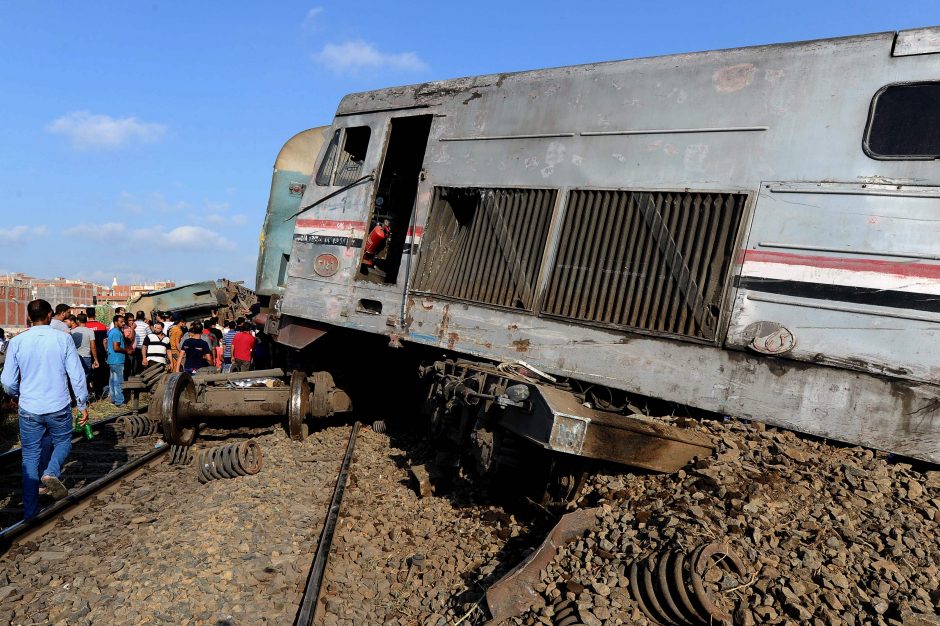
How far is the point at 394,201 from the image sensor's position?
8.00 meters

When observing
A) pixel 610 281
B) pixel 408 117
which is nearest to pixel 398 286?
pixel 408 117

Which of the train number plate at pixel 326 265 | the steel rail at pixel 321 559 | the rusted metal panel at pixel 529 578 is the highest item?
the train number plate at pixel 326 265

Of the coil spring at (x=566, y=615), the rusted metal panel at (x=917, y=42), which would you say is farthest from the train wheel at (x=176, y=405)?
the rusted metal panel at (x=917, y=42)

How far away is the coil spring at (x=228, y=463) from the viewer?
21.6 ft

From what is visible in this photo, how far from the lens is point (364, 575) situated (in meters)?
4.65

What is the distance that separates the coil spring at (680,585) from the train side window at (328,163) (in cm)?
635

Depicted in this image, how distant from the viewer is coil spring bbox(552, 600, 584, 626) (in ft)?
10.6

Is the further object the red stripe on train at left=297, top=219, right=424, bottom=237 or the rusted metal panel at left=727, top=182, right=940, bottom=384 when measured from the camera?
the red stripe on train at left=297, top=219, right=424, bottom=237

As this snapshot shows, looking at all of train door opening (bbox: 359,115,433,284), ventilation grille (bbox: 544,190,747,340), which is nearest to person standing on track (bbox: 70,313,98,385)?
train door opening (bbox: 359,115,433,284)

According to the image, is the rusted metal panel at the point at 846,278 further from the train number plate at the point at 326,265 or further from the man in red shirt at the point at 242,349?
the man in red shirt at the point at 242,349

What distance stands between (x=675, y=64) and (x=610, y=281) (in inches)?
74.6

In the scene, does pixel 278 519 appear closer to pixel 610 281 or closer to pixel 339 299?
pixel 339 299

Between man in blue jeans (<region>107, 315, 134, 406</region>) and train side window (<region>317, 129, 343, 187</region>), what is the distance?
497cm

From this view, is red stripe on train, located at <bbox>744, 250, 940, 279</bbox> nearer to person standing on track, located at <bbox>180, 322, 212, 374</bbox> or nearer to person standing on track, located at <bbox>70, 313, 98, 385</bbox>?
person standing on track, located at <bbox>180, 322, 212, 374</bbox>
